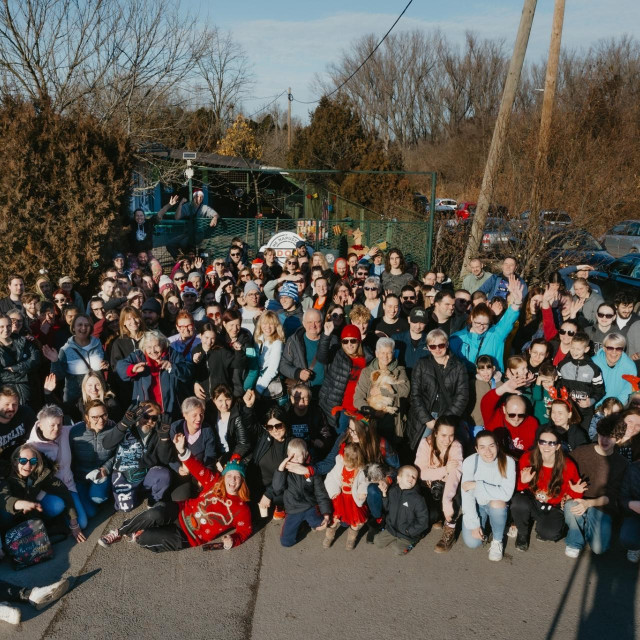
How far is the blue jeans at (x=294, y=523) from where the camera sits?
5.41 m

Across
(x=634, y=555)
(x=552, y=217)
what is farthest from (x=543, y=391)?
(x=552, y=217)

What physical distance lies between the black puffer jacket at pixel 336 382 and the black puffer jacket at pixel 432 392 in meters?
0.58

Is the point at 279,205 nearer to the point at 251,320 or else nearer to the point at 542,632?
the point at 251,320

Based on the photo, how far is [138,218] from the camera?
10883 mm

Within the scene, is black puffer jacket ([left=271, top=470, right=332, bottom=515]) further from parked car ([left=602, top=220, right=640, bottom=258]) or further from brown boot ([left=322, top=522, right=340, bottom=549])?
parked car ([left=602, top=220, right=640, bottom=258])

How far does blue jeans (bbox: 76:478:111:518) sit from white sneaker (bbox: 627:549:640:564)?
4.59 meters

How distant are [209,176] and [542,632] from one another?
1675cm

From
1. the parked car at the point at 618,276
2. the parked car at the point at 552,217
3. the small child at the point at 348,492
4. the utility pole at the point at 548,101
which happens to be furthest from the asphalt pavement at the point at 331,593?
the parked car at the point at 618,276

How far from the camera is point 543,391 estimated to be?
6.13 meters

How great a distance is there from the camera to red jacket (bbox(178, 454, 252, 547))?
5.42 metres

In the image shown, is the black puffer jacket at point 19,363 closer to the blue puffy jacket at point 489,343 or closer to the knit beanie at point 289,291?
the knit beanie at point 289,291

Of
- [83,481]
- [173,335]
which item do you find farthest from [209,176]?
[83,481]

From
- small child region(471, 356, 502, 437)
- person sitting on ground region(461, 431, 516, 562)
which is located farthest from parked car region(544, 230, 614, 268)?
person sitting on ground region(461, 431, 516, 562)

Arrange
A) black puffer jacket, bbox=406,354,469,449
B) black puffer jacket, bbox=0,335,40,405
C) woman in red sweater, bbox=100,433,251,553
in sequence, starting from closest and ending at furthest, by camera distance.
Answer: woman in red sweater, bbox=100,433,251,553, black puffer jacket, bbox=406,354,469,449, black puffer jacket, bbox=0,335,40,405
